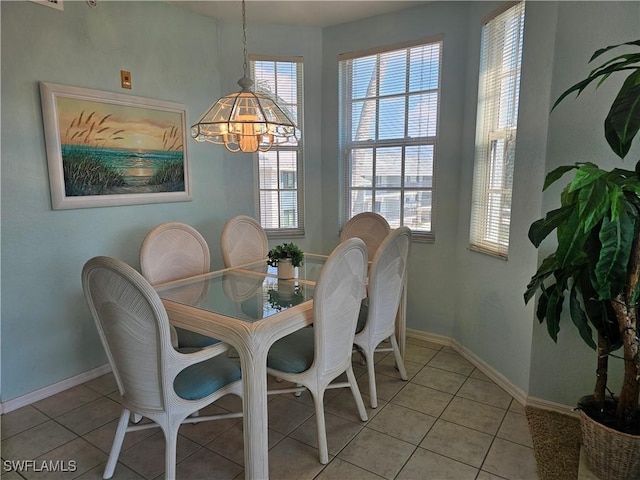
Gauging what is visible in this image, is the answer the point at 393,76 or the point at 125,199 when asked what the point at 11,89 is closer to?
the point at 125,199

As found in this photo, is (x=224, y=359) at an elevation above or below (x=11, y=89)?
below

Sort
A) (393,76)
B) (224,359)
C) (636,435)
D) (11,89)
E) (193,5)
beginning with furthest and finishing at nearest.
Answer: (393,76) → (193,5) → (11,89) → (224,359) → (636,435)

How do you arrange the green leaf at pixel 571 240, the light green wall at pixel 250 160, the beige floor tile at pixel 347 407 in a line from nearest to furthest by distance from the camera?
the green leaf at pixel 571 240 → the light green wall at pixel 250 160 → the beige floor tile at pixel 347 407

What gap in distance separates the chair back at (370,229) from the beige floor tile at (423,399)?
1064 mm

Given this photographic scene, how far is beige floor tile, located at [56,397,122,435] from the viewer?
7.36ft

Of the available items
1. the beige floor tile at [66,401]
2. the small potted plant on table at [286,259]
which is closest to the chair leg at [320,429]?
the small potted plant on table at [286,259]

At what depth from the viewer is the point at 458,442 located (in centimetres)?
211

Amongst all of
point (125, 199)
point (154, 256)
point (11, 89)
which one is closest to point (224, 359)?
point (154, 256)

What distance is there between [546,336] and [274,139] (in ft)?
6.64

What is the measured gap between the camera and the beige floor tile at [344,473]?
6.09ft

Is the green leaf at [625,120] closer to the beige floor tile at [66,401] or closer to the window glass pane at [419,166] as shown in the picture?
the window glass pane at [419,166]

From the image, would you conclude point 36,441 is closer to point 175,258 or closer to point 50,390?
point 50,390

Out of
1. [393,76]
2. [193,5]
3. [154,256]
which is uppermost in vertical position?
[193,5]

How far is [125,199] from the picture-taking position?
9.47 feet
